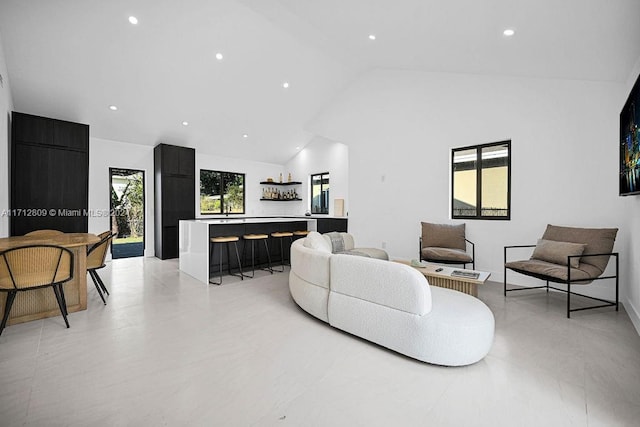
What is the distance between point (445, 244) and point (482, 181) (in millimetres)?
1253

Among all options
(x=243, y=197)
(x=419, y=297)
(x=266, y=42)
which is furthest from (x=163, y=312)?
(x=243, y=197)

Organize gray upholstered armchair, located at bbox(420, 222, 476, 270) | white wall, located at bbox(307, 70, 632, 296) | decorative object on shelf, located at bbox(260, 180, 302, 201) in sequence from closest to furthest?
white wall, located at bbox(307, 70, 632, 296) → gray upholstered armchair, located at bbox(420, 222, 476, 270) → decorative object on shelf, located at bbox(260, 180, 302, 201)

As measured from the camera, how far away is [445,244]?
4871mm

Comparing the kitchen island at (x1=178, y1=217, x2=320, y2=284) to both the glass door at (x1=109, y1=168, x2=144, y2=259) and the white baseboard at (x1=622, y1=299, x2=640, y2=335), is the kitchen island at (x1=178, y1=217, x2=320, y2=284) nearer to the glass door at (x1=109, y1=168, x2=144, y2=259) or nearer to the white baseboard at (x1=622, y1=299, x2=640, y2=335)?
the glass door at (x1=109, y1=168, x2=144, y2=259)

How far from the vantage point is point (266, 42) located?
479cm

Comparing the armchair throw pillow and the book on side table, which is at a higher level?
the armchair throw pillow

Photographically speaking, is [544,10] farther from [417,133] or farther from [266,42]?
[266,42]

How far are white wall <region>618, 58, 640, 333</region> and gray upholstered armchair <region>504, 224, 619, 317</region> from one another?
126mm

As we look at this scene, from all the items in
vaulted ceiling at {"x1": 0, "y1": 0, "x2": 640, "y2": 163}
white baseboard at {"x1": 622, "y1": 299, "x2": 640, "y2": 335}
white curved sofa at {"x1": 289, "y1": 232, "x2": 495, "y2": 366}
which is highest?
vaulted ceiling at {"x1": 0, "y1": 0, "x2": 640, "y2": 163}

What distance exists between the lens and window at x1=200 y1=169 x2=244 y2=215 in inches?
304

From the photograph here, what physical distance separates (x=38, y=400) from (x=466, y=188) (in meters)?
5.69

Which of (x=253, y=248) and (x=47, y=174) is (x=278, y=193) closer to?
(x=253, y=248)

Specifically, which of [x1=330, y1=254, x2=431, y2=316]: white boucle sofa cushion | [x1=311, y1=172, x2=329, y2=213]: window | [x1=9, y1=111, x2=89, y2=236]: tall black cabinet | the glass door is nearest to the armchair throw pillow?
[x1=330, y1=254, x2=431, y2=316]: white boucle sofa cushion

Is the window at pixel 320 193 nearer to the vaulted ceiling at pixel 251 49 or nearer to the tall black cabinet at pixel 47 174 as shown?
the vaulted ceiling at pixel 251 49
